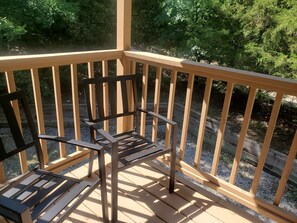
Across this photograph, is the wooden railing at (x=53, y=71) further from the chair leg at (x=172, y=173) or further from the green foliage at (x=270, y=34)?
the green foliage at (x=270, y=34)

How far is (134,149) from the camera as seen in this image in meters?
1.96

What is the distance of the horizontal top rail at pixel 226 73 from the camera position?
5.16 feet

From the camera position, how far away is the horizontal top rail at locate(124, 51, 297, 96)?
5.16 feet

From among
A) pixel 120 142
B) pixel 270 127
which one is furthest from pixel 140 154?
pixel 270 127

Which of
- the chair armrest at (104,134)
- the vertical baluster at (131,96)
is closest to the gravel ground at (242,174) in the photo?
the vertical baluster at (131,96)

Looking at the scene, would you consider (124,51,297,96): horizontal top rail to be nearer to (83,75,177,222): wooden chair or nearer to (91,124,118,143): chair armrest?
(83,75,177,222): wooden chair

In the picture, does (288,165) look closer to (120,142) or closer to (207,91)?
(207,91)

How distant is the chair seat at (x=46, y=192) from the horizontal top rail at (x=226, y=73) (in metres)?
1.12

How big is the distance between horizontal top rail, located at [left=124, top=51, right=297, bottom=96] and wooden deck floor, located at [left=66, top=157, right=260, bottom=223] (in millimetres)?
978

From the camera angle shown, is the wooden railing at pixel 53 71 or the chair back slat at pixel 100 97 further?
the chair back slat at pixel 100 97

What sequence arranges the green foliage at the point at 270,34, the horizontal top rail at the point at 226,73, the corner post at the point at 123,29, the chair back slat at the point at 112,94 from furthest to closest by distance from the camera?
the green foliage at the point at 270,34
the corner post at the point at 123,29
the chair back slat at the point at 112,94
the horizontal top rail at the point at 226,73

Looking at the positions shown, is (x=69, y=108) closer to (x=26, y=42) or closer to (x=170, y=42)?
(x=26, y=42)

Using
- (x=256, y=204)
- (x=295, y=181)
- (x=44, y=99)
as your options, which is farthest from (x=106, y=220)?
(x=44, y=99)

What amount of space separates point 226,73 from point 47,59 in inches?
51.6
